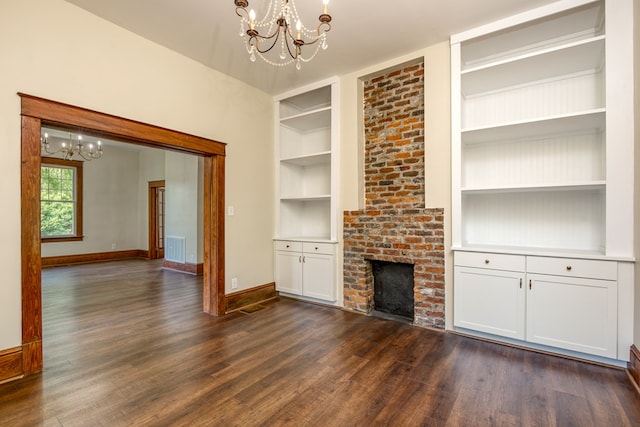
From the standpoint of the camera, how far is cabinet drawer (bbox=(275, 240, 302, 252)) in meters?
4.17

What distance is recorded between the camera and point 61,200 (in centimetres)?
737

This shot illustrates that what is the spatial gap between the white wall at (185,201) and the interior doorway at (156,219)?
1.71 metres

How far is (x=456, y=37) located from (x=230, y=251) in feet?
11.1

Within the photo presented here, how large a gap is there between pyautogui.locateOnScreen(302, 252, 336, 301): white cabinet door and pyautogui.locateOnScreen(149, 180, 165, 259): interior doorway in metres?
5.94

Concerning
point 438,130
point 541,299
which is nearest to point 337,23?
point 438,130

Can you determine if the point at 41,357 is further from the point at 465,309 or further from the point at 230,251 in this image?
the point at 465,309

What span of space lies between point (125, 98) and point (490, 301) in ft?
12.6

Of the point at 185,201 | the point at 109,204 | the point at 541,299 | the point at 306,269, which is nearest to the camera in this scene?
the point at 541,299

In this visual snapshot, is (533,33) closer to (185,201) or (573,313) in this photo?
(573,313)

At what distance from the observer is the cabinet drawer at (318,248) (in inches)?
153

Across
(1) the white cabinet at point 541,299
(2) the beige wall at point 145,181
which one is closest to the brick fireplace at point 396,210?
(1) the white cabinet at point 541,299

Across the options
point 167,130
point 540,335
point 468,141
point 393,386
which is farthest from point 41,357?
point 468,141

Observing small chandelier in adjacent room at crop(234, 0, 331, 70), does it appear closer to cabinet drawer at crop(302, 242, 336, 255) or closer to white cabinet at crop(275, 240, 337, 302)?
Answer: cabinet drawer at crop(302, 242, 336, 255)

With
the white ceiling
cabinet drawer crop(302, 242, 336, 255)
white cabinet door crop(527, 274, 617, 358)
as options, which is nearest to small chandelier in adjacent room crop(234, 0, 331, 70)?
the white ceiling
